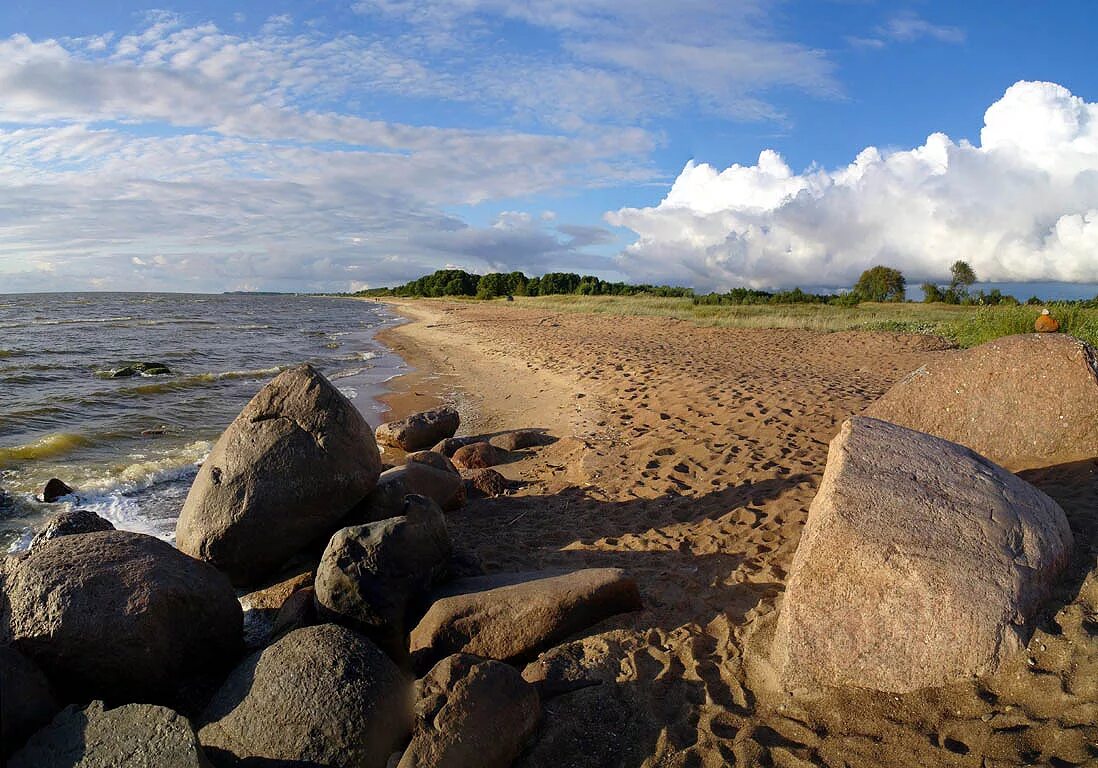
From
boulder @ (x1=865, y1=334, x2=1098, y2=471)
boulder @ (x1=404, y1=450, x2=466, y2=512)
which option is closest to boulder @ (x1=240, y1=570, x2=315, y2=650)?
boulder @ (x1=404, y1=450, x2=466, y2=512)

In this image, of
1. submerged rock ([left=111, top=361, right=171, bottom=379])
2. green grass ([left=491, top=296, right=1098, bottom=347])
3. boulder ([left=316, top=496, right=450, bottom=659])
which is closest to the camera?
boulder ([left=316, top=496, right=450, bottom=659])

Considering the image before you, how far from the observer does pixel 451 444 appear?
10820mm

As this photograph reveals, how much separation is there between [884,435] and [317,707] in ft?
14.0

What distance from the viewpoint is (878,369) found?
17.0 meters

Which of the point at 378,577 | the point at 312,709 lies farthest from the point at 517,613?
the point at 312,709

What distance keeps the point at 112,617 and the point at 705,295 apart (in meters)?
50.6

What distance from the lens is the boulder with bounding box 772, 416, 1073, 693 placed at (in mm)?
3998

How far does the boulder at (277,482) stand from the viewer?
5941 mm

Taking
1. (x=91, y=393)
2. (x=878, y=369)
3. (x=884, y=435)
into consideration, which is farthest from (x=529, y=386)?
(x=884, y=435)

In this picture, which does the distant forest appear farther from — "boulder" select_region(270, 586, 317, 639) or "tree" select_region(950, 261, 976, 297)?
"boulder" select_region(270, 586, 317, 639)

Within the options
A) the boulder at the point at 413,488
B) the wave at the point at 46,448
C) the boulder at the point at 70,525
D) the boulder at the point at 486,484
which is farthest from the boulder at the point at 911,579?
the wave at the point at 46,448

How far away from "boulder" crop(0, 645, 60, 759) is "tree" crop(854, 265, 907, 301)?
52.7 m

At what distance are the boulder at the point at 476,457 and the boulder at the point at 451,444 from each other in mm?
303

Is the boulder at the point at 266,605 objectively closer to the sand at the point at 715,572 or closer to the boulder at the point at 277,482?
the boulder at the point at 277,482
